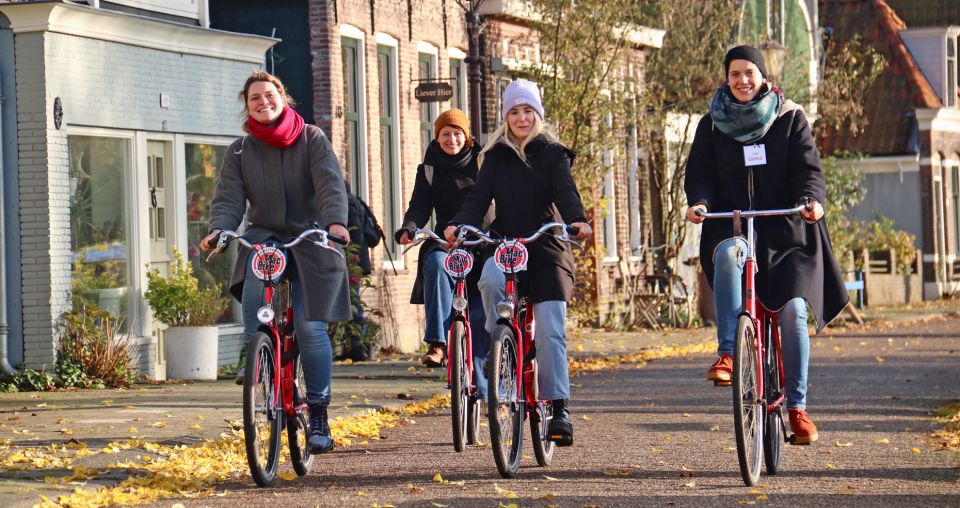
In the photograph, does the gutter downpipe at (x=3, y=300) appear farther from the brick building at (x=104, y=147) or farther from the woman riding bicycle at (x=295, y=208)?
the woman riding bicycle at (x=295, y=208)

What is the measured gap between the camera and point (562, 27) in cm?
2189

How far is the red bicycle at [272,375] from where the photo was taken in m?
8.29

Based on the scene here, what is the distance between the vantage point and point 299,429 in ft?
29.4

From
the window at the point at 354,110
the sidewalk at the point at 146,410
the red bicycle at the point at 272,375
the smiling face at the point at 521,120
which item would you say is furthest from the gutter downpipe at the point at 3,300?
the smiling face at the point at 521,120

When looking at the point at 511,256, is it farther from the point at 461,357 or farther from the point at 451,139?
the point at 451,139

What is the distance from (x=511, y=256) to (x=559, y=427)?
88 centimetres

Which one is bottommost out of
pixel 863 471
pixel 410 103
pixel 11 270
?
pixel 863 471

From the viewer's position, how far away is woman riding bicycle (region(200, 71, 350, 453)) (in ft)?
29.2

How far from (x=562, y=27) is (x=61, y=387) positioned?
29.3ft

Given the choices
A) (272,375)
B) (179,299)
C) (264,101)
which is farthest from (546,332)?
(179,299)

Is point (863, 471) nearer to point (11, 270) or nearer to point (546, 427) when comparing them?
point (546, 427)

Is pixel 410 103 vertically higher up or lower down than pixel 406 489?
higher up

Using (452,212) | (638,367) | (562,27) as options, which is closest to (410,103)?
(562,27)

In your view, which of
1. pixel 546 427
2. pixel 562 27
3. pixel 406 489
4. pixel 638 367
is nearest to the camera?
pixel 406 489
